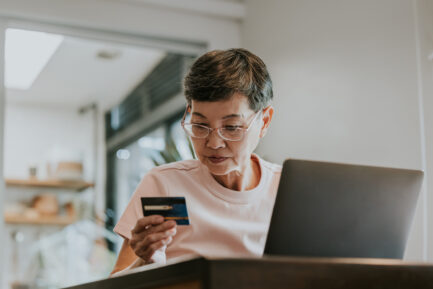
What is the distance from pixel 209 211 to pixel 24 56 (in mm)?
1856

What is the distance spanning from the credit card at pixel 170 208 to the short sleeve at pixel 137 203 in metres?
0.32

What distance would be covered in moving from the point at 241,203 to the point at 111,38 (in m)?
1.92

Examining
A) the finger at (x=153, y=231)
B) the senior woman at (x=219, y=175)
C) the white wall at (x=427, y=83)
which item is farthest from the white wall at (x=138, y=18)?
the finger at (x=153, y=231)

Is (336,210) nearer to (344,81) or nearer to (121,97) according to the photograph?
(344,81)

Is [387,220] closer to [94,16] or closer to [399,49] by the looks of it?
[399,49]

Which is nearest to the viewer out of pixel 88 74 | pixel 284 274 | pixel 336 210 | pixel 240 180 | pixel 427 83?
pixel 284 274

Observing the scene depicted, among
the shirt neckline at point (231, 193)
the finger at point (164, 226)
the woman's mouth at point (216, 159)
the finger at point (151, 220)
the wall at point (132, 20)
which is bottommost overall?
the finger at point (164, 226)

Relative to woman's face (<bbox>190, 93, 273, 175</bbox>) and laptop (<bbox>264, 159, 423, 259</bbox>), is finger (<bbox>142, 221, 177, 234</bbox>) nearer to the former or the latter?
laptop (<bbox>264, 159, 423, 259</bbox>)

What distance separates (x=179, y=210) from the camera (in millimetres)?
1161

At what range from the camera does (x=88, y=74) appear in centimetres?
314

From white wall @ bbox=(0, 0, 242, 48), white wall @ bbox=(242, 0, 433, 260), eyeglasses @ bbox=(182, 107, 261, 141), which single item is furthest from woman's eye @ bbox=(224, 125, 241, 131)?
white wall @ bbox=(0, 0, 242, 48)

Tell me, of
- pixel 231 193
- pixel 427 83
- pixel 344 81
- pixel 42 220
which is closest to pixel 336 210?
pixel 231 193

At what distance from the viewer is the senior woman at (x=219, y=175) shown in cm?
148

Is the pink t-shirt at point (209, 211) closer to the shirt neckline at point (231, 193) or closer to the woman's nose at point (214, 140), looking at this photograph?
the shirt neckline at point (231, 193)
